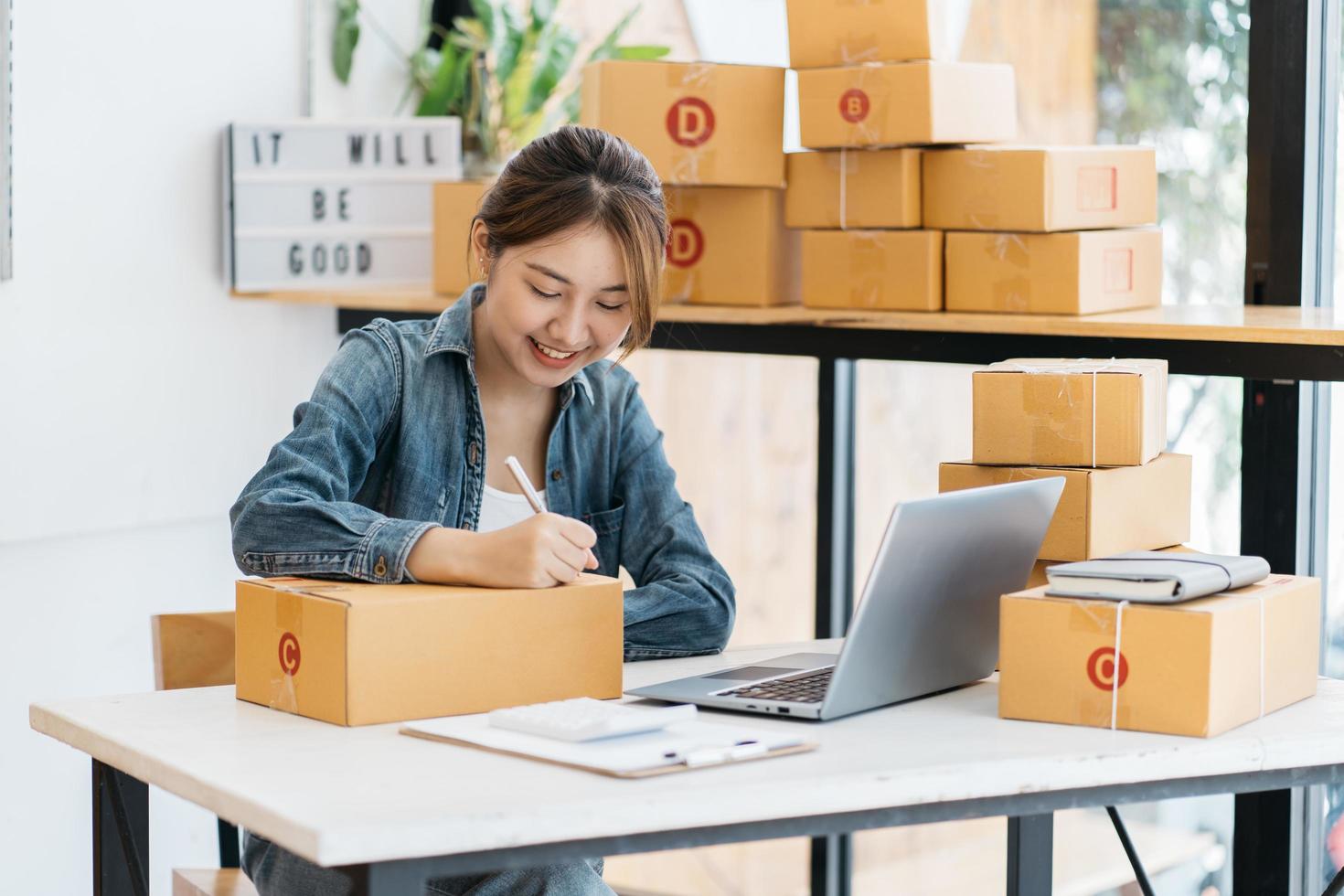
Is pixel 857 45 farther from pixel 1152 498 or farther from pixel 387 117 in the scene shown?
pixel 387 117

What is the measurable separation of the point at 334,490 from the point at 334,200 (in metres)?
1.40

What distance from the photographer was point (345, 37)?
9.96 feet

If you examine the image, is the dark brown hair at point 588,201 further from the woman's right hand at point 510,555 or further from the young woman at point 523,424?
the woman's right hand at point 510,555

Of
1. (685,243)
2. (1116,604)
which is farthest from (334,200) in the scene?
(1116,604)

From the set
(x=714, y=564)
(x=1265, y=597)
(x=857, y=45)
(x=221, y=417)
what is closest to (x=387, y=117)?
(x=221, y=417)

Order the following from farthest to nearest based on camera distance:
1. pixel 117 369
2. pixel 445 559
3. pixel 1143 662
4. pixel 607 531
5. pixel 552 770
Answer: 1. pixel 117 369
2. pixel 607 531
3. pixel 445 559
4. pixel 1143 662
5. pixel 552 770

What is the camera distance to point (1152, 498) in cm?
180

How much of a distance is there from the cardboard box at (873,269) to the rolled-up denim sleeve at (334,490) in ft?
2.56

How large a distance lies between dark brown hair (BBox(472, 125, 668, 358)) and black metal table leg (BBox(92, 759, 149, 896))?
2.23 feet

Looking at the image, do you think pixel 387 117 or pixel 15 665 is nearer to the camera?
pixel 15 665

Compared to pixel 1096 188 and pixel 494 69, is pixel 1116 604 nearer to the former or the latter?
pixel 1096 188

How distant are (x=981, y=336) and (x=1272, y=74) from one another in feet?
1.89

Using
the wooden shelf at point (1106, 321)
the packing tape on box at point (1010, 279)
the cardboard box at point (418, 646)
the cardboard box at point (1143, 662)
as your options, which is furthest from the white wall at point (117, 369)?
the cardboard box at point (1143, 662)

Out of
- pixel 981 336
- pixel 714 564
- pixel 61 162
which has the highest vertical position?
pixel 61 162
